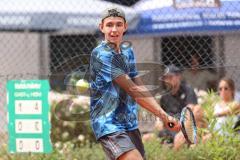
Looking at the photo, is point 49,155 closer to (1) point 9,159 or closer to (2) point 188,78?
(1) point 9,159

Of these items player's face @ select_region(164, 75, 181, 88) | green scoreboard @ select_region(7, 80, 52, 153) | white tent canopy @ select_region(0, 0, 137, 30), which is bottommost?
green scoreboard @ select_region(7, 80, 52, 153)

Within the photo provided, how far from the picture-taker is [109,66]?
5199 millimetres

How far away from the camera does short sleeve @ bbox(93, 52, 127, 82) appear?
521cm

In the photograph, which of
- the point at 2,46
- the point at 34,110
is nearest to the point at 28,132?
the point at 34,110

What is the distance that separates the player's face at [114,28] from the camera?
526cm

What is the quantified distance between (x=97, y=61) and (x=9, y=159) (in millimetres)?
2415

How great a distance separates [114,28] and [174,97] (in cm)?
341

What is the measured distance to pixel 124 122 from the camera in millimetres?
5254

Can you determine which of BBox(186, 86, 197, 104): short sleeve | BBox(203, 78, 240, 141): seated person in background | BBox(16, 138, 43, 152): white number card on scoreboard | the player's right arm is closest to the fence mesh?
BBox(203, 78, 240, 141): seated person in background

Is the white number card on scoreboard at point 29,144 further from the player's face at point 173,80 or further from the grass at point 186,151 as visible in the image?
the player's face at point 173,80

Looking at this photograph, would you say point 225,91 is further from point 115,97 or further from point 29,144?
point 115,97

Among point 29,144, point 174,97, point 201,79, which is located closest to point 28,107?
point 29,144

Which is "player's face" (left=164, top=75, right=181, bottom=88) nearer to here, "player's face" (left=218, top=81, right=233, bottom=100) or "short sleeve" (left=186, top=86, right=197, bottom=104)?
"short sleeve" (left=186, top=86, right=197, bottom=104)

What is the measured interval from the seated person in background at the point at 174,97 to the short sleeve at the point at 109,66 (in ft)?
7.56
